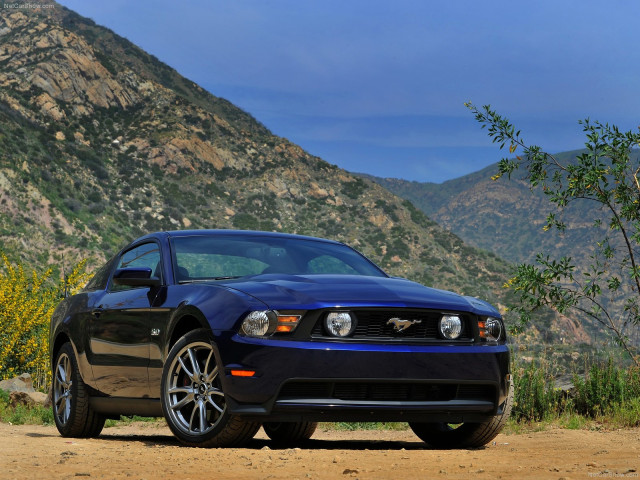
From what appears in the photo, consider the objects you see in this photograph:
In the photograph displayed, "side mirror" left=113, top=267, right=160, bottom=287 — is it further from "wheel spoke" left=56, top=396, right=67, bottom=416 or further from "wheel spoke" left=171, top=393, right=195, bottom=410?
"wheel spoke" left=56, top=396, right=67, bottom=416

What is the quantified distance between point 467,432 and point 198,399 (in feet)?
6.62

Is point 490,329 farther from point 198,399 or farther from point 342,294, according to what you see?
point 198,399

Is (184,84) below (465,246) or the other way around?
the other way around

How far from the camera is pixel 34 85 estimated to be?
300ft

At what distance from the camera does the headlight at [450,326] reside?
5881 millimetres

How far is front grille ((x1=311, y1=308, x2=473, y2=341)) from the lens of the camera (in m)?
5.65

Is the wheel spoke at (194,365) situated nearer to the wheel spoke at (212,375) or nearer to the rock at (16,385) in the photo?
the wheel spoke at (212,375)

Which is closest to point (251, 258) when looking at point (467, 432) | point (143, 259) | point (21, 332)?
point (143, 259)

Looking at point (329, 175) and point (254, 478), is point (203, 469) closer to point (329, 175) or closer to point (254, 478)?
point (254, 478)

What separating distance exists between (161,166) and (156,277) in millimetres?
88852

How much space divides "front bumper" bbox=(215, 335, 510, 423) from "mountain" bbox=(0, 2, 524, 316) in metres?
64.9

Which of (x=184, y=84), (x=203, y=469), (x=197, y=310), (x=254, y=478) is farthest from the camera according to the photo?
(x=184, y=84)

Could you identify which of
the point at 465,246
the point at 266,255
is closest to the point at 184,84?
the point at 465,246

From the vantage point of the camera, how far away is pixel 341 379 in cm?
554
